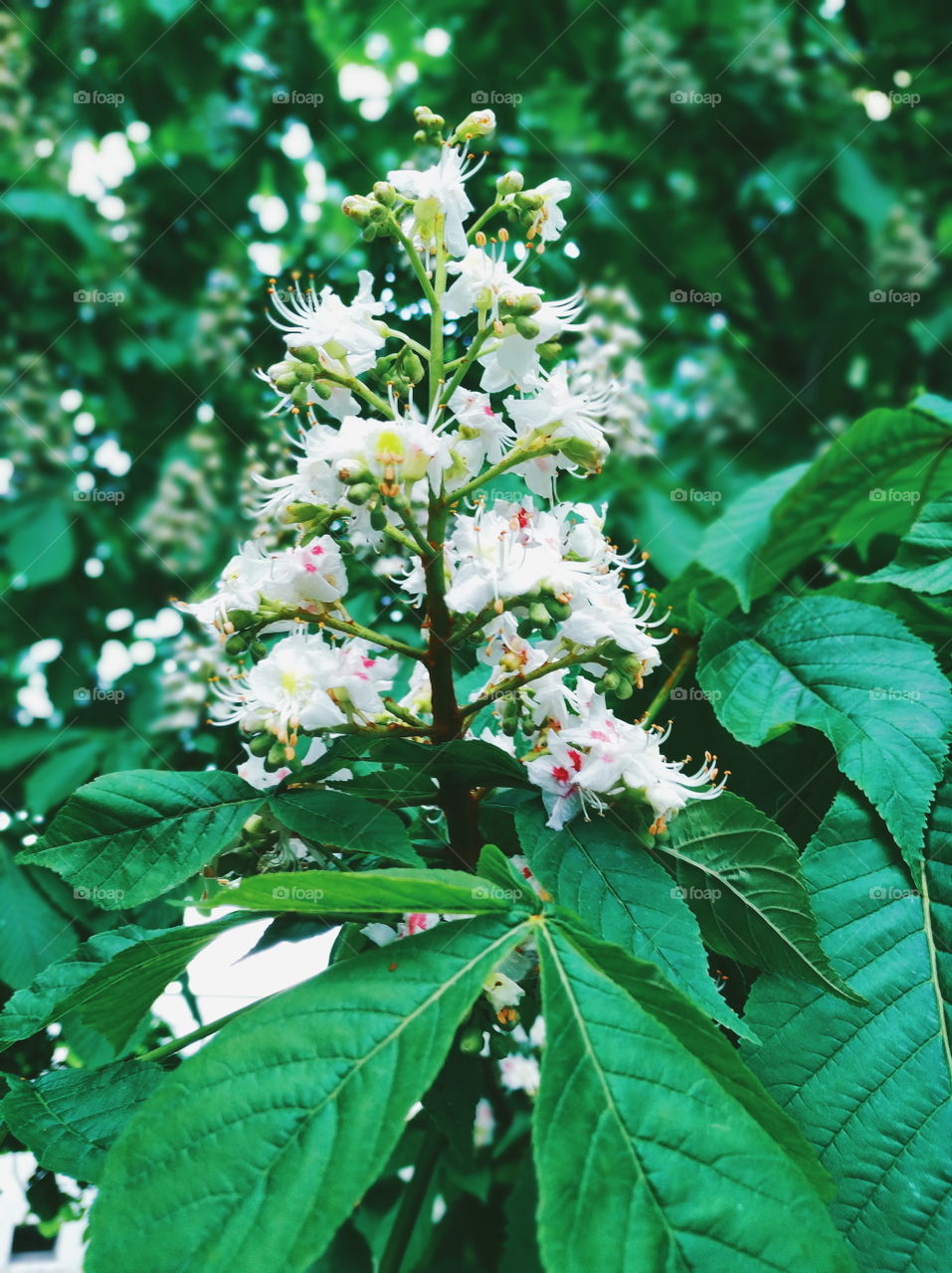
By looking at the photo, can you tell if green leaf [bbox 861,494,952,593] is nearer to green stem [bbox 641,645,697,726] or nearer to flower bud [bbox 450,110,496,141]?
green stem [bbox 641,645,697,726]

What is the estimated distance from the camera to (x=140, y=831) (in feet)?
2.95

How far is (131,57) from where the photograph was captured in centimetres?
347

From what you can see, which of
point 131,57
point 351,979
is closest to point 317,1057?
point 351,979

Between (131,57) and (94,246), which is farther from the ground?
(131,57)

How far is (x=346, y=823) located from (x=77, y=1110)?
33 centimetres

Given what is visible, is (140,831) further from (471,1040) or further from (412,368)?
(412,368)

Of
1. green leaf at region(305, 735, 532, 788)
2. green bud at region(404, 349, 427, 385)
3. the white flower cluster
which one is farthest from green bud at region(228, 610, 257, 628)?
green bud at region(404, 349, 427, 385)

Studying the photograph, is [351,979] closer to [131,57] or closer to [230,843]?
[230,843]

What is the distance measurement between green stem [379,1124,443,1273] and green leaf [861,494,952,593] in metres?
0.79

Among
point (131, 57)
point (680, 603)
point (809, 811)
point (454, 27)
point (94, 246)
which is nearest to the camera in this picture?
point (809, 811)

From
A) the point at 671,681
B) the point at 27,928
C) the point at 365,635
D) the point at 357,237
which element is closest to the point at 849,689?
the point at 671,681

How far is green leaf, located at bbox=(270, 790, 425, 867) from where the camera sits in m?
0.84

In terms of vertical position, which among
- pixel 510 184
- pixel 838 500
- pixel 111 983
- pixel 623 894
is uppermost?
pixel 838 500

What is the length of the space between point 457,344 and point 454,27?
3.46 meters
